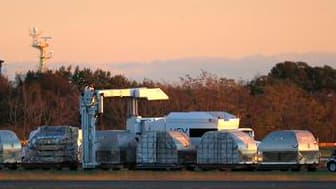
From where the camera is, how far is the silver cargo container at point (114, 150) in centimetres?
4416

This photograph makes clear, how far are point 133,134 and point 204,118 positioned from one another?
372 cm

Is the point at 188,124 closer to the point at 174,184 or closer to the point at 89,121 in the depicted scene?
the point at 89,121

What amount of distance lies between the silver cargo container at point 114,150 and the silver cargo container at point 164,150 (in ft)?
4.41

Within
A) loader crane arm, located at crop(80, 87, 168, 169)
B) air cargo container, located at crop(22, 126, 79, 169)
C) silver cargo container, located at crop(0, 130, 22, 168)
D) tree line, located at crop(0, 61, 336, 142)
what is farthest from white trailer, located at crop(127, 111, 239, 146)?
tree line, located at crop(0, 61, 336, 142)

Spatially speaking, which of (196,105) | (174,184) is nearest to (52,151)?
(174,184)

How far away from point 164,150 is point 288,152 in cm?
582

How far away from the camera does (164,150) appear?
141 feet

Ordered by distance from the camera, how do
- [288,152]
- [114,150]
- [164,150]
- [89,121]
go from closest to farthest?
[288,152]
[164,150]
[89,121]
[114,150]

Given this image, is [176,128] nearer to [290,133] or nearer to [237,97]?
[290,133]

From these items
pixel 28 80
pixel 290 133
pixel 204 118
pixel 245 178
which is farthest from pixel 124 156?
pixel 28 80

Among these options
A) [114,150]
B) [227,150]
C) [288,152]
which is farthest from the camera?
[114,150]

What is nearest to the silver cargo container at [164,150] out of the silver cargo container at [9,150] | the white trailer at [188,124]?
the white trailer at [188,124]

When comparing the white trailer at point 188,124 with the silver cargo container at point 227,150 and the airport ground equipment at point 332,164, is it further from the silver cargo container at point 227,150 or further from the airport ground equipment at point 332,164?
the airport ground equipment at point 332,164

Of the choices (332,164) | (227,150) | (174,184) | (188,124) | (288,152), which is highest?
(188,124)
